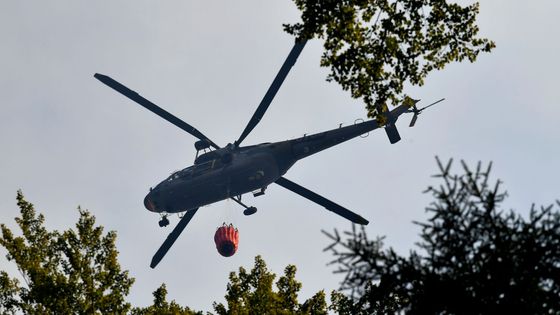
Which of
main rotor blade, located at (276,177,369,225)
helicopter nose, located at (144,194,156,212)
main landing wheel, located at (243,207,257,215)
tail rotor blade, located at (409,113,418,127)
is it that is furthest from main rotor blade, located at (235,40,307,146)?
tail rotor blade, located at (409,113,418,127)

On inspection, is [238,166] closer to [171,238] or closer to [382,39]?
[171,238]

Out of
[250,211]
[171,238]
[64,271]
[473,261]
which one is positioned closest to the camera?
[473,261]

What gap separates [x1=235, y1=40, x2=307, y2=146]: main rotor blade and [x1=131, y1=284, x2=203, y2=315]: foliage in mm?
9865

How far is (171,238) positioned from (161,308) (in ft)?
44.5

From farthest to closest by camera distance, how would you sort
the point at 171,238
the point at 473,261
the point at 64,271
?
the point at 171,238 < the point at 64,271 < the point at 473,261

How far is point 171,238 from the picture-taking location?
4097 cm

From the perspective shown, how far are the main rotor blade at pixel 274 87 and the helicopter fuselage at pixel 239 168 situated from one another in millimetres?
1443

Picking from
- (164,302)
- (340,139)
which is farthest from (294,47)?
(164,302)

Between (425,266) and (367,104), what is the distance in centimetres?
781

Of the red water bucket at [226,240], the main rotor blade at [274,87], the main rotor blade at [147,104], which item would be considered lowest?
the red water bucket at [226,240]

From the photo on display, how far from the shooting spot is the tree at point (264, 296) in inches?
1128

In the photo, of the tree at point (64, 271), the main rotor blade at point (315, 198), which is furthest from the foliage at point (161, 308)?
the main rotor blade at point (315, 198)

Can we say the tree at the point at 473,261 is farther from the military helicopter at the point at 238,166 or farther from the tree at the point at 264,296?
the military helicopter at the point at 238,166

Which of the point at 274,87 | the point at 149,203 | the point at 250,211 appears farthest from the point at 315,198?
the point at 149,203
